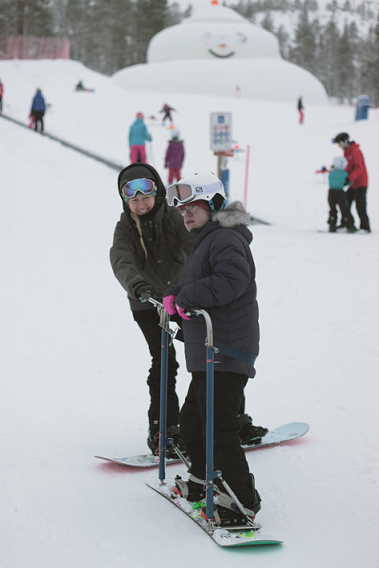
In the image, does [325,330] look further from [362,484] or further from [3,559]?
[3,559]

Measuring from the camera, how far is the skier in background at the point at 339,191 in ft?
36.1

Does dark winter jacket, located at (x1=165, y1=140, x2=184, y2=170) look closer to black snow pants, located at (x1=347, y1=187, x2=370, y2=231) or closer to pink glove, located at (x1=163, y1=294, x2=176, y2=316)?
black snow pants, located at (x1=347, y1=187, x2=370, y2=231)

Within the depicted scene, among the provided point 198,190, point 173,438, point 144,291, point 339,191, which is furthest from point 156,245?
point 339,191

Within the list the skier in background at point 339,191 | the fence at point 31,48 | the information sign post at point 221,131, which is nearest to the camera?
the skier in background at point 339,191

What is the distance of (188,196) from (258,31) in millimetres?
47485

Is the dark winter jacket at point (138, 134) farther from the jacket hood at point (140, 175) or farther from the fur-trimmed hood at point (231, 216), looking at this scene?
the fur-trimmed hood at point (231, 216)

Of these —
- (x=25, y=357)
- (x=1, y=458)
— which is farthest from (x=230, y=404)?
(x=25, y=357)

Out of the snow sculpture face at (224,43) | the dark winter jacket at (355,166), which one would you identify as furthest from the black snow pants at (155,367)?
the snow sculpture face at (224,43)

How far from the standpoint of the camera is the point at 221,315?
288cm

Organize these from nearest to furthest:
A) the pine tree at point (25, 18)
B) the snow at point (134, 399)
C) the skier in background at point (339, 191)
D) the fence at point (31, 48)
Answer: the snow at point (134, 399) < the skier in background at point (339, 191) < the fence at point (31, 48) < the pine tree at point (25, 18)

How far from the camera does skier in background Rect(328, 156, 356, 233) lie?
11016mm

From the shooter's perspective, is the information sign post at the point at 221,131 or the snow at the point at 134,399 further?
the information sign post at the point at 221,131

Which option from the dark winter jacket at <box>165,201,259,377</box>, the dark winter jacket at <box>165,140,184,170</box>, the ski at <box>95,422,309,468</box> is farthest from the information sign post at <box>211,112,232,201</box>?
the dark winter jacket at <box>165,201,259,377</box>

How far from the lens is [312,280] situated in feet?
26.2
